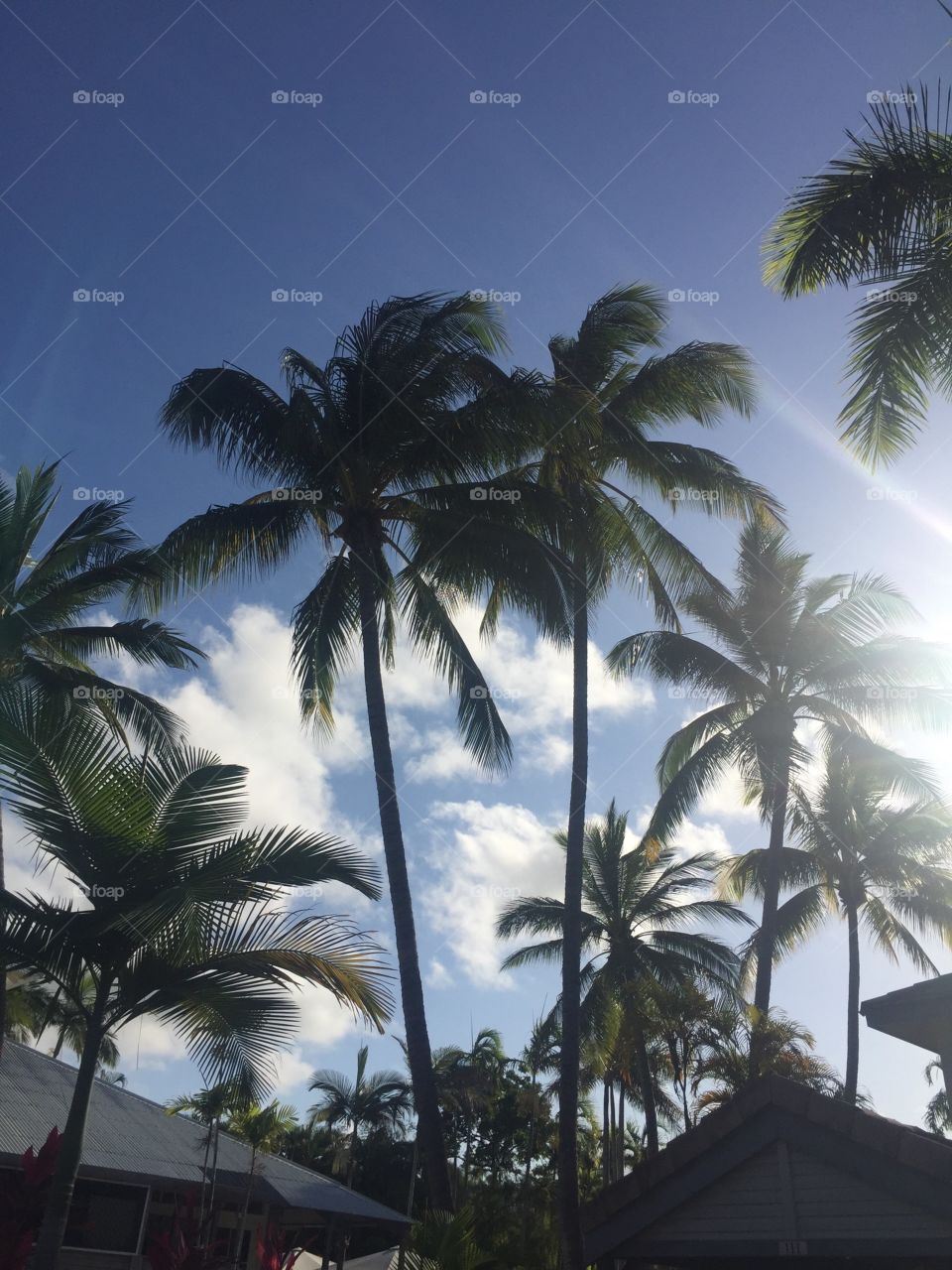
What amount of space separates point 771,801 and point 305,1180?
44.7ft

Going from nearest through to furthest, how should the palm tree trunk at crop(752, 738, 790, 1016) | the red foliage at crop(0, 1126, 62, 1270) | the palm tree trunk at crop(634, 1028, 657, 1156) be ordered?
the red foliage at crop(0, 1126, 62, 1270)
the palm tree trunk at crop(752, 738, 790, 1016)
the palm tree trunk at crop(634, 1028, 657, 1156)

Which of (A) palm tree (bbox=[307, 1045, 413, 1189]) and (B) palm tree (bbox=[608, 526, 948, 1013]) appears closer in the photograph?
(B) palm tree (bbox=[608, 526, 948, 1013])

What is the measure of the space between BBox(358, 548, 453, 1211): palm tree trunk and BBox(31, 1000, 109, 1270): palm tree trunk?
4022 millimetres

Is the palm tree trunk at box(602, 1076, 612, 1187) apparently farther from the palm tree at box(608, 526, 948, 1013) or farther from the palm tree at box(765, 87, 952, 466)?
the palm tree at box(765, 87, 952, 466)

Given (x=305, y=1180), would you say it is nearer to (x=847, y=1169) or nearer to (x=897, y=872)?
(x=897, y=872)

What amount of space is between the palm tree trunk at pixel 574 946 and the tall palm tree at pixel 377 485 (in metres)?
2.27

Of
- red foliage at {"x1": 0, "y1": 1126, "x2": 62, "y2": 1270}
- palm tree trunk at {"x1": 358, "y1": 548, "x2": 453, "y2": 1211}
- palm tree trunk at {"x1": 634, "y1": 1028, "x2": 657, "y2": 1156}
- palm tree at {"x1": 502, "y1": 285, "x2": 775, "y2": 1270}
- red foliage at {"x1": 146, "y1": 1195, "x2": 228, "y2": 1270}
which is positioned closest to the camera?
red foliage at {"x1": 146, "y1": 1195, "x2": 228, "y2": 1270}

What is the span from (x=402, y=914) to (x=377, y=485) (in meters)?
6.25

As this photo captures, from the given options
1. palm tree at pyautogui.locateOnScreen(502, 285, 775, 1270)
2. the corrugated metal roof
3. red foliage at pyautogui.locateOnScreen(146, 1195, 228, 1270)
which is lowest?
red foliage at pyautogui.locateOnScreen(146, 1195, 228, 1270)

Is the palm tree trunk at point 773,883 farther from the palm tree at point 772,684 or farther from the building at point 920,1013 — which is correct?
the building at point 920,1013

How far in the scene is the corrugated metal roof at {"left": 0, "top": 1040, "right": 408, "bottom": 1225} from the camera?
18031 mm

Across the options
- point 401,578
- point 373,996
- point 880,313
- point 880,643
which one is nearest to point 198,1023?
point 373,996

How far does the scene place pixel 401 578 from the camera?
16.0 m

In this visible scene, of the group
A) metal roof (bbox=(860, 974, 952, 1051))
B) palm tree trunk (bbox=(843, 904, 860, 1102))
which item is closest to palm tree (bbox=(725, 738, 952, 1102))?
palm tree trunk (bbox=(843, 904, 860, 1102))
